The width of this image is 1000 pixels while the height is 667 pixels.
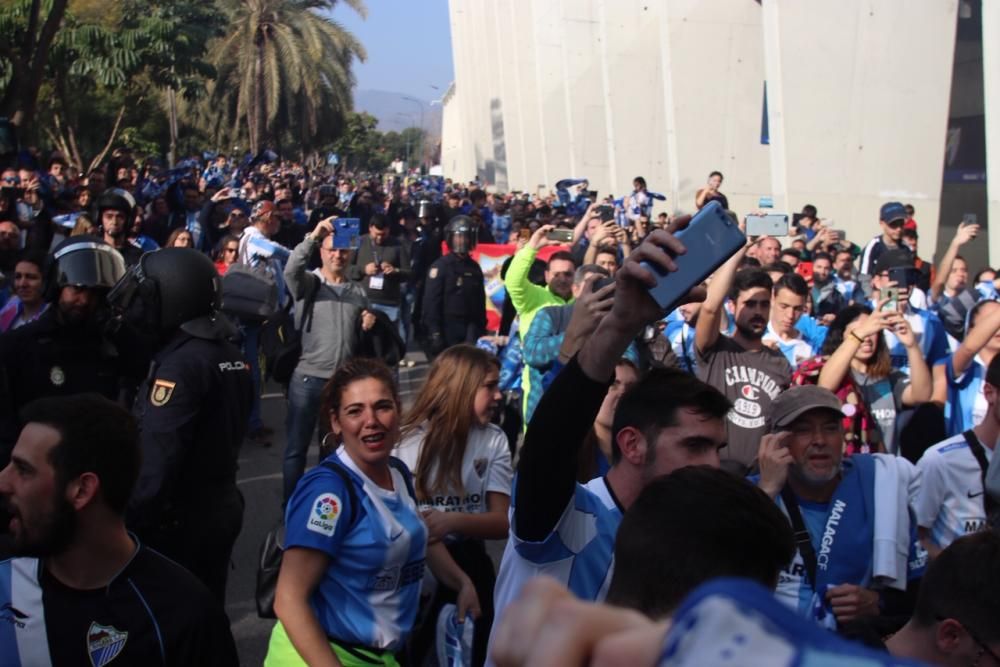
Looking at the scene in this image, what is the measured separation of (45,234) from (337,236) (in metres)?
5.62

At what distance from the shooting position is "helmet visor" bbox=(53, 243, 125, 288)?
14.9ft

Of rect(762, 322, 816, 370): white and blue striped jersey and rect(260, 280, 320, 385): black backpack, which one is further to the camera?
rect(260, 280, 320, 385): black backpack

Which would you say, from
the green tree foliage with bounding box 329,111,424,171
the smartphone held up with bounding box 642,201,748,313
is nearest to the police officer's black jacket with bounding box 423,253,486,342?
the smartphone held up with bounding box 642,201,748,313

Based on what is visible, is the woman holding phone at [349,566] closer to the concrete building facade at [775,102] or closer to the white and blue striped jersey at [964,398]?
the white and blue striped jersey at [964,398]

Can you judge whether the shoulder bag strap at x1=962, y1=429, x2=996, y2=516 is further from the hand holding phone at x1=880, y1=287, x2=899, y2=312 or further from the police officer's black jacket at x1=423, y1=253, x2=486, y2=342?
the police officer's black jacket at x1=423, y1=253, x2=486, y2=342

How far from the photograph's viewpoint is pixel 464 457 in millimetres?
4391

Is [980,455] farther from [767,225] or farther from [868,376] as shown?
[767,225]

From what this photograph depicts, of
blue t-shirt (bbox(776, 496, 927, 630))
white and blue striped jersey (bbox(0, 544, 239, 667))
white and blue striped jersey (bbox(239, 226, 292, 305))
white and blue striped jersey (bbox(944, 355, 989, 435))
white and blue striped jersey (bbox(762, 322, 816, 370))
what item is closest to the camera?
white and blue striped jersey (bbox(0, 544, 239, 667))

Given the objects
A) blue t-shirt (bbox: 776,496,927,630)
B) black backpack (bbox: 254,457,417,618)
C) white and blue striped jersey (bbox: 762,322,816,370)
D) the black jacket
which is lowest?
blue t-shirt (bbox: 776,496,927,630)

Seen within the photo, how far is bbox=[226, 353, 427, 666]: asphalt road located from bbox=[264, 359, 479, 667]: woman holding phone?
2054mm

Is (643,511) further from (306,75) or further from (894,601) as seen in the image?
(306,75)

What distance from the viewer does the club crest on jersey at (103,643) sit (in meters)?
2.62

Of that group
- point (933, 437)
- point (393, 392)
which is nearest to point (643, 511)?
point (393, 392)

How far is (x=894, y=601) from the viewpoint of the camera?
11.9 feet
